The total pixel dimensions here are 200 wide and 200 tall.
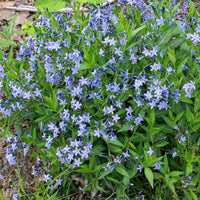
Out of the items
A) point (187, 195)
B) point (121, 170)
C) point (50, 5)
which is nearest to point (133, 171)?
point (121, 170)

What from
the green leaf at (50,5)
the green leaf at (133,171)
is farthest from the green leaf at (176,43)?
the green leaf at (133,171)

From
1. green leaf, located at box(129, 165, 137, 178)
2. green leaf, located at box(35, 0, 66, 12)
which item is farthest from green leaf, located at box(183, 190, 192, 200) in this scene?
green leaf, located at box(35, 0, 66, 12)

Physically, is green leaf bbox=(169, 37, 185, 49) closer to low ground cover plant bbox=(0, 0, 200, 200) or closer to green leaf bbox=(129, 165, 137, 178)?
low ground cover plant bbox=(0, 0, 200, 200)

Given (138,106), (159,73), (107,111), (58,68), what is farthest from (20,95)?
(159,73)

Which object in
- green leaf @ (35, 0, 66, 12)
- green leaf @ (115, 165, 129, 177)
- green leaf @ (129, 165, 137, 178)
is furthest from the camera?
green leaf @ (35, 0, 66, 12)

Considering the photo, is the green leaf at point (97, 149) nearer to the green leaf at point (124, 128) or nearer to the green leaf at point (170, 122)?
the green leaf at point (124, 128)

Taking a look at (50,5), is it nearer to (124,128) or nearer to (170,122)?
(124,128)

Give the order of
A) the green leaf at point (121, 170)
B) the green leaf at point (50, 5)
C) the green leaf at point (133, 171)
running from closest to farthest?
1. the green leaf at point (121, 170)
2. the green leaf at point (133, 171)
3. the green leaf at point (50, 5)

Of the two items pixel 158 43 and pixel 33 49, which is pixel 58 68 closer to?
pixel 33 49

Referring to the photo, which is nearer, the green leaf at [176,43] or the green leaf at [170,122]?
the green leaf at [170,122]
